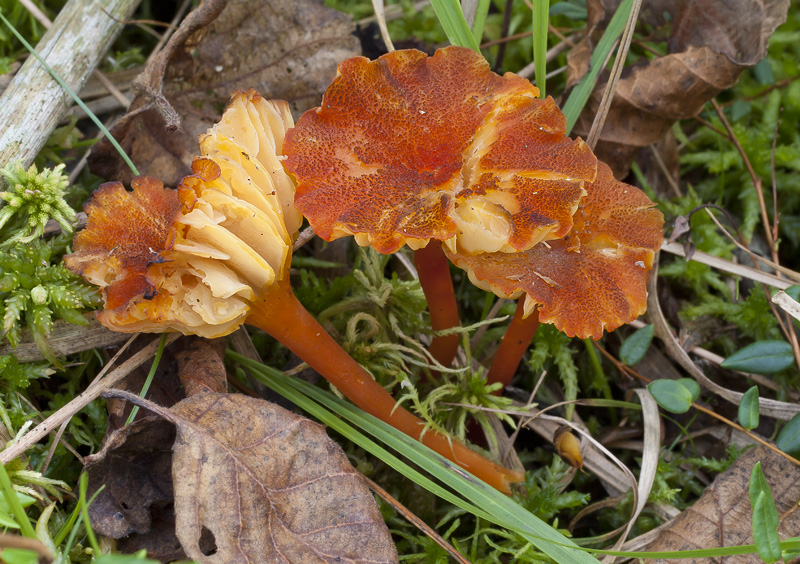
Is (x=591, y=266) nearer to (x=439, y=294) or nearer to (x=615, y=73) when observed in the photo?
(x=439, y=294)

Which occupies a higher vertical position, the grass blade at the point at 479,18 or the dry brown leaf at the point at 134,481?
the grass blade at the point at 479,18

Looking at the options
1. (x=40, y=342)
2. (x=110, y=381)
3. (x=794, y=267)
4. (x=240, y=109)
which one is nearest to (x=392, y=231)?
(x=240, y=109)

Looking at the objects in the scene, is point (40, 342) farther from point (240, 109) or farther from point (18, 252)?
point (240, 109)

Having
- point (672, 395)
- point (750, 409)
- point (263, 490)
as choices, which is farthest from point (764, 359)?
point (263, 490)

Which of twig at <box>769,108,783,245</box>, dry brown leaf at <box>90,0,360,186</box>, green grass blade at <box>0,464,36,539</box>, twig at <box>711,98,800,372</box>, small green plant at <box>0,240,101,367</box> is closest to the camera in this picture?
green grass blade at <box>0,464,36,539</box>

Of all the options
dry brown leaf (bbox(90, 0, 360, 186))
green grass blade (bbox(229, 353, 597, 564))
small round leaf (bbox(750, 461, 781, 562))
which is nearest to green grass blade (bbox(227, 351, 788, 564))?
green grass blade (bbox(229, 353, 597, 564))

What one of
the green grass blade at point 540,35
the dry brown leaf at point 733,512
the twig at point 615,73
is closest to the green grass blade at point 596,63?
the twig at point 615,73

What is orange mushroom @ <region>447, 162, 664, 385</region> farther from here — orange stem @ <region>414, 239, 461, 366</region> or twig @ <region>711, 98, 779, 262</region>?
twig @ <region>711, 98, 779, 262</region>

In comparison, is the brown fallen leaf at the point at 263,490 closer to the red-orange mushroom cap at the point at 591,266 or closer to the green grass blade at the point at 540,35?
the red-orange mushroom cap at the point at 591,266
